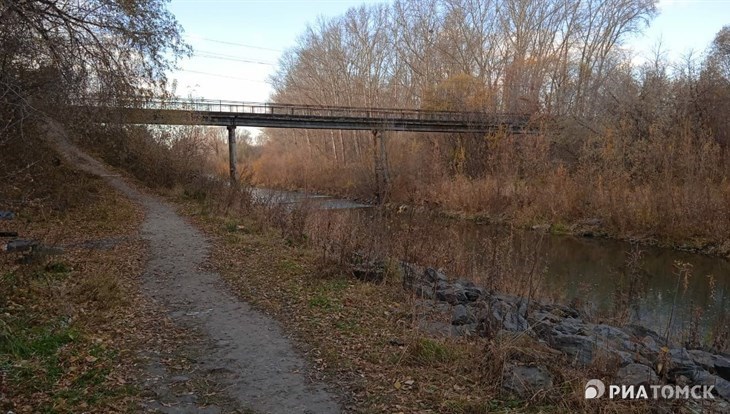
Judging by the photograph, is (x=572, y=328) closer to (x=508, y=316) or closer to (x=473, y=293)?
(x=508, y=316)

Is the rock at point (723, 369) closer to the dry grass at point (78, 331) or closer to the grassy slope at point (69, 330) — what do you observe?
the dry grass at point (78, 331)

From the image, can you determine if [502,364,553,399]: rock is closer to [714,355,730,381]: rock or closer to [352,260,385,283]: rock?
[714,355,730,381]: rock

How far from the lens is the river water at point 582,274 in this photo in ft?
35.3

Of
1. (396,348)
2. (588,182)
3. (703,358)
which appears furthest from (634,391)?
(588,182)

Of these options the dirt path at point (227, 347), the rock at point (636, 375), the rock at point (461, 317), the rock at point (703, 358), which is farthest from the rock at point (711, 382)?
the dirt path at point (227, 347)

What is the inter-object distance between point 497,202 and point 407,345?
955 inches

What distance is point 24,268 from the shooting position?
7930 millimetres

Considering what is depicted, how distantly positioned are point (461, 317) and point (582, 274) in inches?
385

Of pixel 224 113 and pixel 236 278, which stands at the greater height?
pixel 224 113

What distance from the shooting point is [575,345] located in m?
7.40

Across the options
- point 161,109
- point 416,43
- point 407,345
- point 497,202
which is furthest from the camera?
point 416,43

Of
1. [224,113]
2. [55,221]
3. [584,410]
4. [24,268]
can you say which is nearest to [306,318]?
[584,410]

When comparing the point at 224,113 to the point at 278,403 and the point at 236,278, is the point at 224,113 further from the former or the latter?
the point at 278,403

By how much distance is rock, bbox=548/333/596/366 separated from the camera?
6.94 metres
